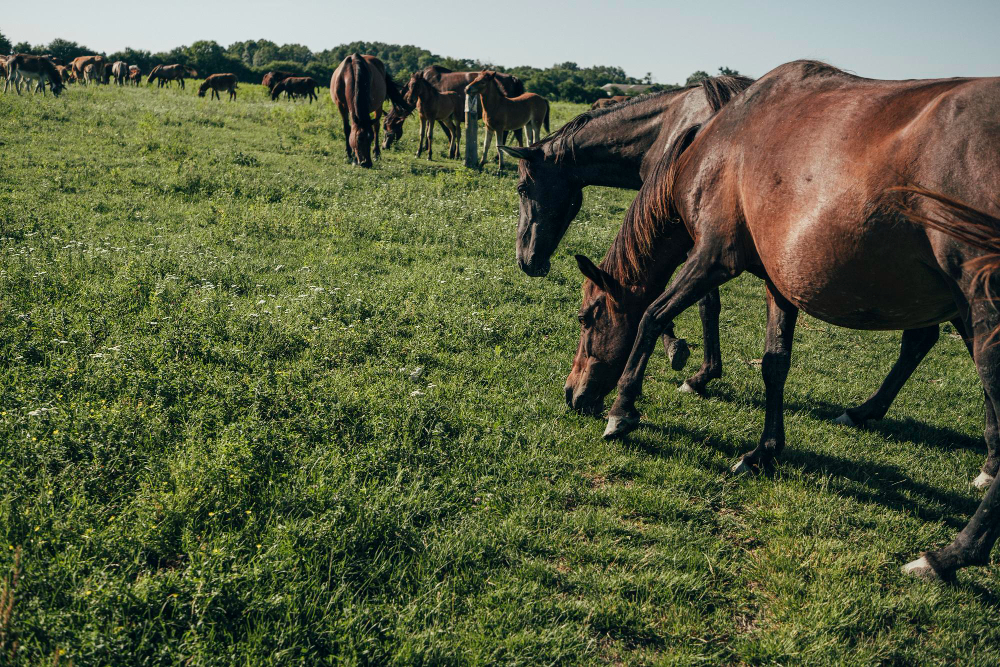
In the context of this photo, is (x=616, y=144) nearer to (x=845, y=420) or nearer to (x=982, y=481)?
(x=845, y=420)

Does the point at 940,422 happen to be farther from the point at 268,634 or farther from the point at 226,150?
the point at 226,150

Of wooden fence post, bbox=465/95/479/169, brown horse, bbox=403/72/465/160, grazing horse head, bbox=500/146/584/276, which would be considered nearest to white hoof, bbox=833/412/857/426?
grazing horse head, bbox=500/146/584/276

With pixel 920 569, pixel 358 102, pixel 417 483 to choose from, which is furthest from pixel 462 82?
pixel 920 569

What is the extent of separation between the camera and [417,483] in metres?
3.40

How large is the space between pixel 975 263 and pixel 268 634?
330 cm

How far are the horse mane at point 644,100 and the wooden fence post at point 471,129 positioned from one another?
30.5ft

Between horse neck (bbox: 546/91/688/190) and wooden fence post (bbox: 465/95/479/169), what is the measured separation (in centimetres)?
936

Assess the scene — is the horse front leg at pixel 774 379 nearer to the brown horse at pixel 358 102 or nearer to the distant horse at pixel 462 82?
the brown horse at pixel 358 102

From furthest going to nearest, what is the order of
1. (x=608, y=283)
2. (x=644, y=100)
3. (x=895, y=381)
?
(x=644, y=100)
(x=895, y=381)
(x=608, y=283)

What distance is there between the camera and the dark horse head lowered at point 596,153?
16.8 ft

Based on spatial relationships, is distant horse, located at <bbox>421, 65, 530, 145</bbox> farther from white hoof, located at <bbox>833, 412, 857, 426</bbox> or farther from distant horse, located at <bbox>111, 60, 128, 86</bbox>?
distant horse, located at <bbox>111, 60, 128, 86</bbox>

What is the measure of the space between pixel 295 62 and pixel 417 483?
243 ft

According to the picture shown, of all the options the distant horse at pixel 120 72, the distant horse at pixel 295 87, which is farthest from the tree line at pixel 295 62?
the distant horse at pixel 120 72

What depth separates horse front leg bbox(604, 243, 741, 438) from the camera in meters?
3.84
